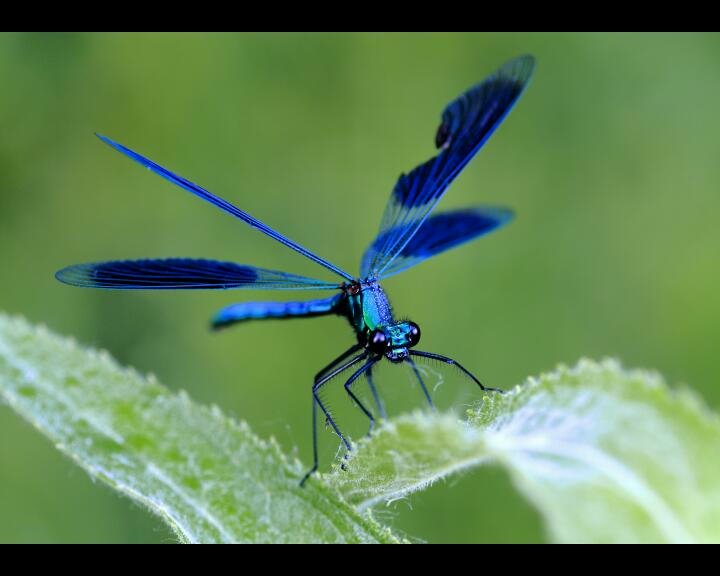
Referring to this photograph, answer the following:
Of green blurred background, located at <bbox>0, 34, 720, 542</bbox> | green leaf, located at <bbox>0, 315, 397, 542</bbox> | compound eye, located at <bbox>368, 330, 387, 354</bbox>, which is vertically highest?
green blurred background, located at <bbox>0, 34, 720, 542</bbox>

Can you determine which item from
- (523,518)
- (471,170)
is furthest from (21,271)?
(523,518)

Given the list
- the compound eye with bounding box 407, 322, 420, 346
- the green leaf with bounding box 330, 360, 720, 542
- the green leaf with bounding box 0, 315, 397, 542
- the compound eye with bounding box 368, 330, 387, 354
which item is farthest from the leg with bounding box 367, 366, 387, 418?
the green leaf with bounding box 330, 360, 720, 542

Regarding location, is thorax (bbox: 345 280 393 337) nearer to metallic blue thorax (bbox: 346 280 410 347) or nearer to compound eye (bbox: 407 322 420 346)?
metallic blue thorax (bbox: 346 280 410 347)

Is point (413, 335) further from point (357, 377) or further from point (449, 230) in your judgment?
point (449, 230)

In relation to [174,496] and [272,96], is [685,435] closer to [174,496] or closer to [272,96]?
[174,496]

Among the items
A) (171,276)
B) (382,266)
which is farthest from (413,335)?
(171,276)

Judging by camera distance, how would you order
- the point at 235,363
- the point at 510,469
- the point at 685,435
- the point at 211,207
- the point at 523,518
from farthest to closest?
the point at 211,207
the point at 235,363
the point at 523,518
the point at 685,435
the point at 510,469

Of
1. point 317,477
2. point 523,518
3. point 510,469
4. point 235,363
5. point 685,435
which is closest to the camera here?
point 510,469
